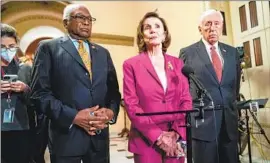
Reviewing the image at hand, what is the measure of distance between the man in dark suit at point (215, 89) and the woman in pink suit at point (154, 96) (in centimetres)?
32

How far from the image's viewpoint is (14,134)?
159 cm

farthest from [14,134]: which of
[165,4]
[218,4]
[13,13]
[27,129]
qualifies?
[13,13]

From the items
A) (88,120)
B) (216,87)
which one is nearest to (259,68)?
(216,87)

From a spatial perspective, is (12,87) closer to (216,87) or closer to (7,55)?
(7,55)

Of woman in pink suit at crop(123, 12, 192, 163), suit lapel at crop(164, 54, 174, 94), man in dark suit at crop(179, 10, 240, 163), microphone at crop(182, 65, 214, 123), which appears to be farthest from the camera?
man in dark suit at crop(179, 10, 240, 163)

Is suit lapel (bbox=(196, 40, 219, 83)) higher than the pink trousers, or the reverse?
suit lapel (bbox=(196, 40, 219, 83))

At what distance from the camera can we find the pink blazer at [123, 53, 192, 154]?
1399mm

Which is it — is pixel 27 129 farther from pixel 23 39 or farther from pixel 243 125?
pixel 23 39

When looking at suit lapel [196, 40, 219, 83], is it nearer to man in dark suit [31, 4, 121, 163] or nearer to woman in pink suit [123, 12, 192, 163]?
woman in pink suit [123, 12, 192, 163]

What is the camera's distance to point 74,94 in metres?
1.41

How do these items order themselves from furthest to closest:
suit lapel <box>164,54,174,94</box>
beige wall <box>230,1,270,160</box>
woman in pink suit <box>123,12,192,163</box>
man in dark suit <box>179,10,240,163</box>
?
beige wall <box>230,1,270,160</box>
man in dark suit <box>179,10,240,163</box>
suit lapel <box>164,54,174,94</box>
woman in pink suit <box>123,12,192,163</box>

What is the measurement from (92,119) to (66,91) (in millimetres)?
216

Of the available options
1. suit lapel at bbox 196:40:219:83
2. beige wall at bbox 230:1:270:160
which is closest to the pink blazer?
suit lapel at bbox 196:40:219:83

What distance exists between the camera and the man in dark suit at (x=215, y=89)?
5.70 ft
